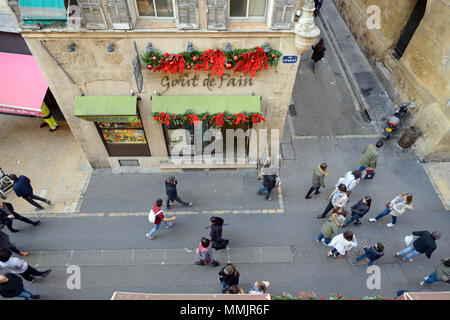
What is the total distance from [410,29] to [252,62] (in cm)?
982

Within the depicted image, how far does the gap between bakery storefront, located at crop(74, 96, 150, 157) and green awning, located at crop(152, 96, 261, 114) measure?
0.86m

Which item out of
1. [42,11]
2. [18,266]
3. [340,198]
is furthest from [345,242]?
[42,11]

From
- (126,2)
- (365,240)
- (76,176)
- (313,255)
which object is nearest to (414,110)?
(365,240)

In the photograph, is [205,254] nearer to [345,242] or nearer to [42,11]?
[345,242]

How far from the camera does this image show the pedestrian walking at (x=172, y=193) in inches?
367

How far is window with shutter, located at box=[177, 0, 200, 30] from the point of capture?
731 centimetres

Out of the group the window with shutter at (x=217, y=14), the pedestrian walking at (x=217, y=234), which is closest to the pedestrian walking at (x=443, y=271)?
the pedestrian walking at (x=217, y=234)

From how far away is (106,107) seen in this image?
9.12 metres

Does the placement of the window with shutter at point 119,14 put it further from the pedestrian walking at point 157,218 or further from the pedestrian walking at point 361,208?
the pedestrian walking at point 361,208

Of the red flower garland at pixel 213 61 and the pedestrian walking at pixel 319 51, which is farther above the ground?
the red flower garland at pixel 213 61

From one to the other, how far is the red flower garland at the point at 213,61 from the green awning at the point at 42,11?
3552 mm

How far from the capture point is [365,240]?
9570 millimetres

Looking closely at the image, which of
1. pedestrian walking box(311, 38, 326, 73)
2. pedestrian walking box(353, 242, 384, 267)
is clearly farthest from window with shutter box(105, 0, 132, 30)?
pedestrian walking box(311, 38, 326, 73)
